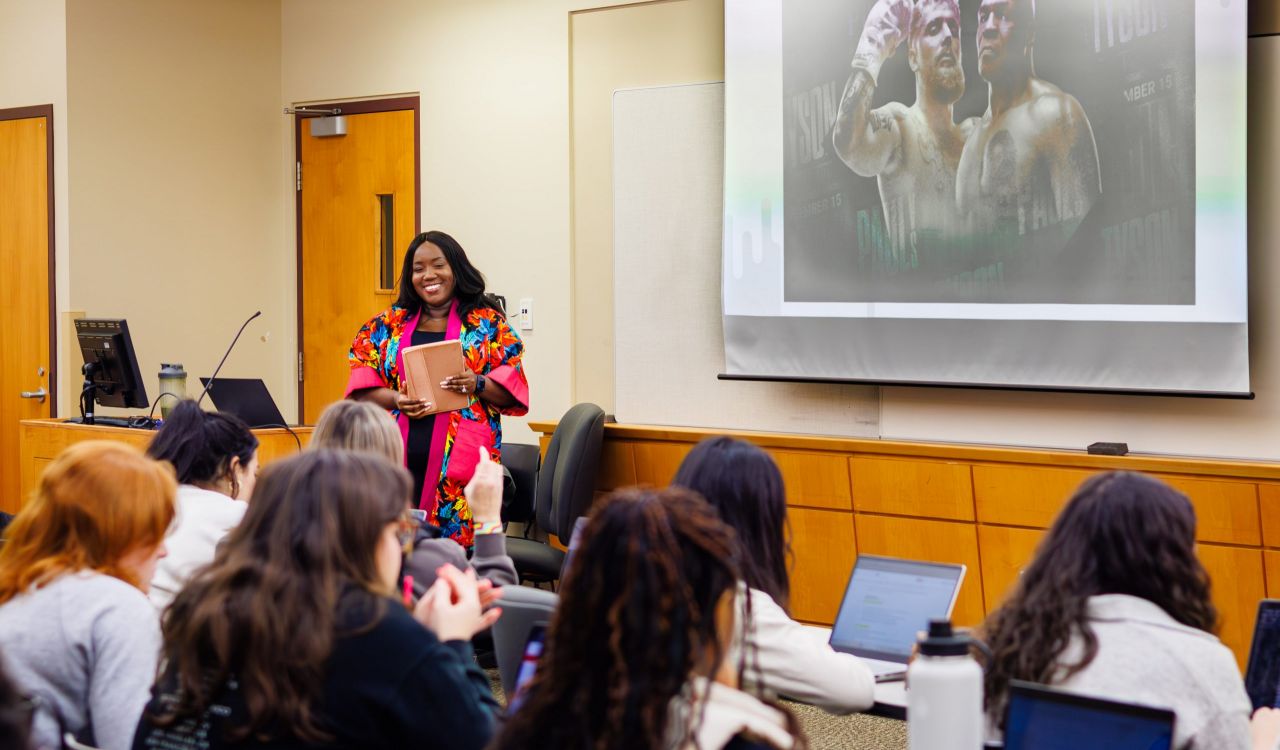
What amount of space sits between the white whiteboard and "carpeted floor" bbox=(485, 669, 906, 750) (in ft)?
4.07

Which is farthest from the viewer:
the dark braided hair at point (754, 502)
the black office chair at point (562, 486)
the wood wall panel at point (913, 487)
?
the black office chair at point (562, 486)

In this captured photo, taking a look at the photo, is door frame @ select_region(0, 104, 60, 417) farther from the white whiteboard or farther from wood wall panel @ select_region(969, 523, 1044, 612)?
wood wall panel @ select_region(969, 523, 1044, 612)

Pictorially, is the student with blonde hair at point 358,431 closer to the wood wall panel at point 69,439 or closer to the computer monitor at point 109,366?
the wood wall panel at point 69,439

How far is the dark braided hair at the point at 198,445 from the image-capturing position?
9.66ft

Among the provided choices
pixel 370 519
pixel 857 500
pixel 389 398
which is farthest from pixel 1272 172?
pixel 370 519

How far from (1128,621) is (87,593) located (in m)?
1.61

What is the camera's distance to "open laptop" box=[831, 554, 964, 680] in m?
2.51

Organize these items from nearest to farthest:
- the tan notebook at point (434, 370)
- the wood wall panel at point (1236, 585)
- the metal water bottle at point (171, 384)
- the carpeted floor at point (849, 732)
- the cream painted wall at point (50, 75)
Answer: the carpeted floor at point (849, 732)
the wood wall panel at point (1236, 585)
the tan notebook at point (434, 370)
the metal water bottle at point (171, 384)
the cream painted wall at point (50, 75)

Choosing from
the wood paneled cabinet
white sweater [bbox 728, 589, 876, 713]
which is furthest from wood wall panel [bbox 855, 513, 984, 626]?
white sweater [bbox 728, 589, 876, 713]

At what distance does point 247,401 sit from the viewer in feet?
17.7

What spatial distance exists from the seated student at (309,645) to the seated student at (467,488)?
71 cm

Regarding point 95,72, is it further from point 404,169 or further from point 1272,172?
point 1272,172

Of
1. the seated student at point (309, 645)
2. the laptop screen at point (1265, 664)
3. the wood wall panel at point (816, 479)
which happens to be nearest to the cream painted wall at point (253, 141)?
the wood wall panel at point (816, 479)

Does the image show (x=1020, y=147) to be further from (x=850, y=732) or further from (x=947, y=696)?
(x=947, y=696)
